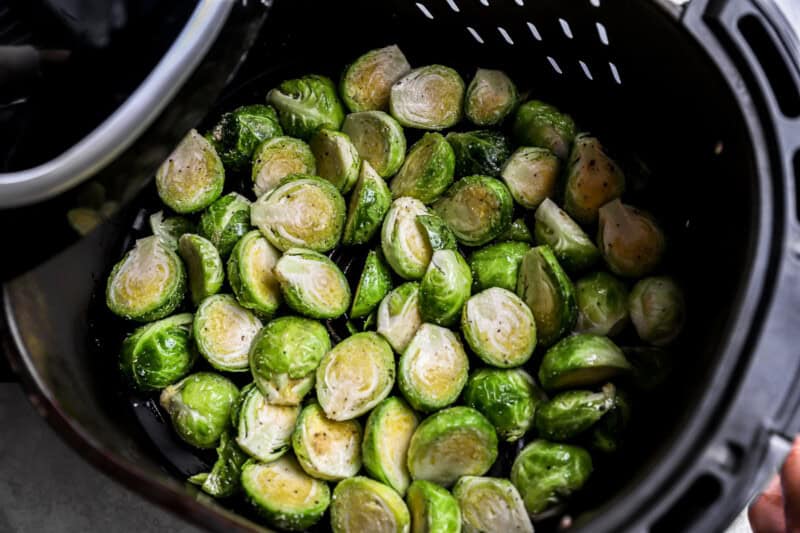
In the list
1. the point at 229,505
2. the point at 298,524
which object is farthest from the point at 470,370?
the point at 229,505

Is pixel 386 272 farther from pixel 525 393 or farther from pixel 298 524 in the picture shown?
pixel 298 524

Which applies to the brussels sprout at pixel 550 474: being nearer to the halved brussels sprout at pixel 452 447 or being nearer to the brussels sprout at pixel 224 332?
the halved brussels sprout at pixel 452 447

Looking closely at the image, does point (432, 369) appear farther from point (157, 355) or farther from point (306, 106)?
point (306, 106)

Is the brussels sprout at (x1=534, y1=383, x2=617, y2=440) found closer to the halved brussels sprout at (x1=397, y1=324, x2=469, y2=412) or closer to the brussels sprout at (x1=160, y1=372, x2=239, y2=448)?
the halved brussels sprout at (x1=397, y1=324, x2=469, y2=412)

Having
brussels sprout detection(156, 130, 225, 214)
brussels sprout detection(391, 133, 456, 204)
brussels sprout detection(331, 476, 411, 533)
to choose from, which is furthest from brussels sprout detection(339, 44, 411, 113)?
brussels sprout detection(331, 476, 411, 533)

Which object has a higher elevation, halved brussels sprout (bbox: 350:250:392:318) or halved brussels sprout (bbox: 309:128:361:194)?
halved brussels sprout (bbox: 309:128:361:194)

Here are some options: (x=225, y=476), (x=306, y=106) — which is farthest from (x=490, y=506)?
(x=306, y=106)
